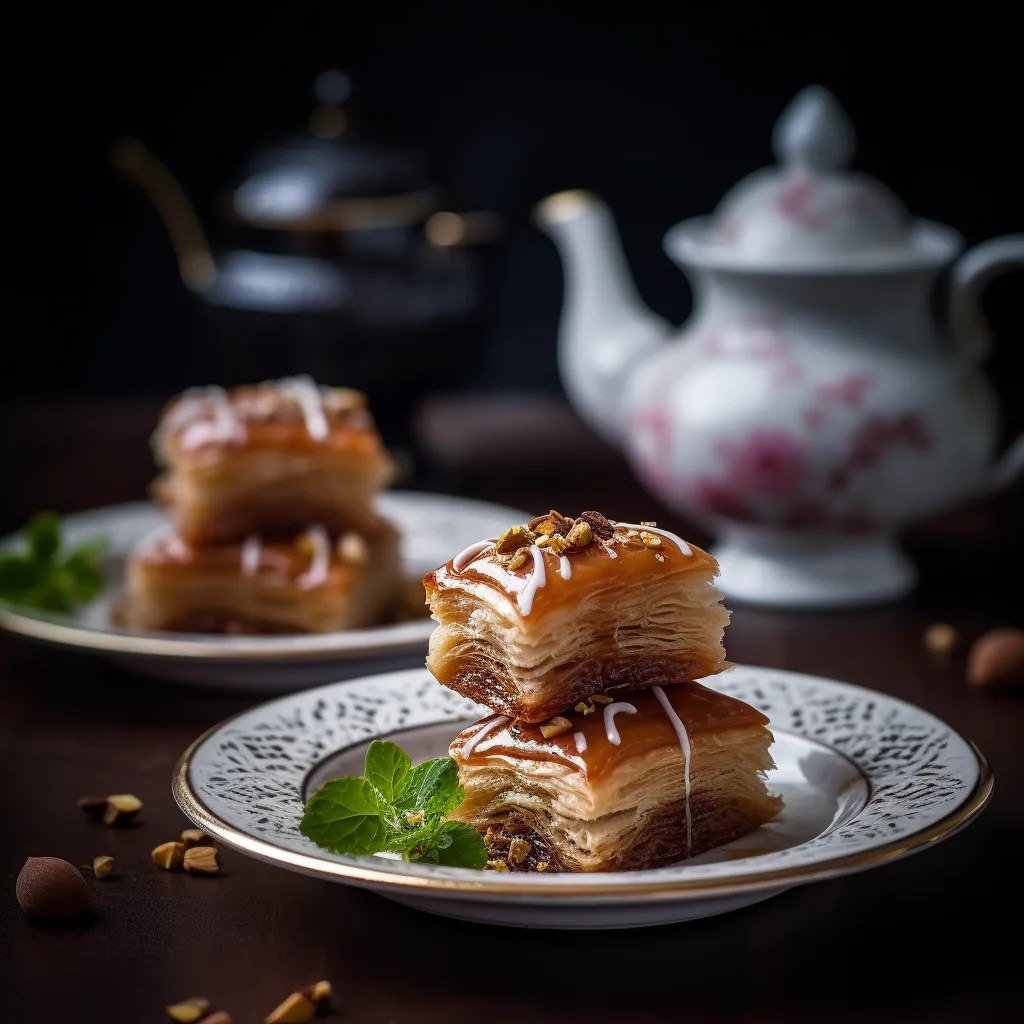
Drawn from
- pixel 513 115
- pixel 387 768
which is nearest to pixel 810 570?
pixel 387 768

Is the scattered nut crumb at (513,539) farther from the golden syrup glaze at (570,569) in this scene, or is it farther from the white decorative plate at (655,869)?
the white decorative plate at (655,869)

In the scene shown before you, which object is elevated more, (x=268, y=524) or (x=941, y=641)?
(x=268, y=524)

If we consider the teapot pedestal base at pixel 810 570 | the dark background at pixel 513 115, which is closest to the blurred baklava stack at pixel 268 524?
the teapot pedestal base at pixel 810 570

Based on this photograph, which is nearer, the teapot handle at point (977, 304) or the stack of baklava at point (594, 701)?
the stack of baklava at point (594, 701)

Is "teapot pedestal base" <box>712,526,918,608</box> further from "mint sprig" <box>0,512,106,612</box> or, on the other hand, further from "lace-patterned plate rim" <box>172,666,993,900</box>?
"mint sprig" <box>0,512,106,612</box>

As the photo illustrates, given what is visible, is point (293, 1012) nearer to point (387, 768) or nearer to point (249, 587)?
point (387, 768)

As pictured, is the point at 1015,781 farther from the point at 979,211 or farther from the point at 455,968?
the point at 979,211

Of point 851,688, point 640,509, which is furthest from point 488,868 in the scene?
point 640,509
